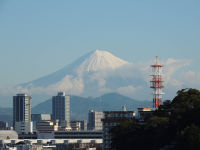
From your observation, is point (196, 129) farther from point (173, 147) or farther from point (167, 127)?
point (167, 127)

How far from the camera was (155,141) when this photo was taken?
14000 cm

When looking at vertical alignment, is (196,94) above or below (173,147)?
above

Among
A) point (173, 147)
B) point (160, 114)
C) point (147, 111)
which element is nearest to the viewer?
point (173, 147)

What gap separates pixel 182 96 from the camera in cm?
16688

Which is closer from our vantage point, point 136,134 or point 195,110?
point 195,110

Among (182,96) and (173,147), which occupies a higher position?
(182,96)

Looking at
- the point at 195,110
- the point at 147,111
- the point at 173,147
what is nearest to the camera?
the point at 173,147

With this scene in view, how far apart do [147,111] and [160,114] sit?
35.1m

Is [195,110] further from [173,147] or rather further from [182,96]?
[182,96]

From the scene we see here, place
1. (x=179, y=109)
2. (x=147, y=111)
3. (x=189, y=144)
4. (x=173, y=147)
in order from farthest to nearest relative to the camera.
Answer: (x=147, y=111), (x=179, y=109), (x=173, y=147), (x=189, y=144)

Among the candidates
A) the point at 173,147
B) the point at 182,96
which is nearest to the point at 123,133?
the point at 182,96

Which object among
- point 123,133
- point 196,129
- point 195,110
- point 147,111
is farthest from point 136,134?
point 147,111

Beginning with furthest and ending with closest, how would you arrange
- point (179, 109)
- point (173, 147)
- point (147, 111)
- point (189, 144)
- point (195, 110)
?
point (147, 111), point (179, 109), point (195, 110), point (173, 147), point (189, 144)

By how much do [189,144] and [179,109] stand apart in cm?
2796
